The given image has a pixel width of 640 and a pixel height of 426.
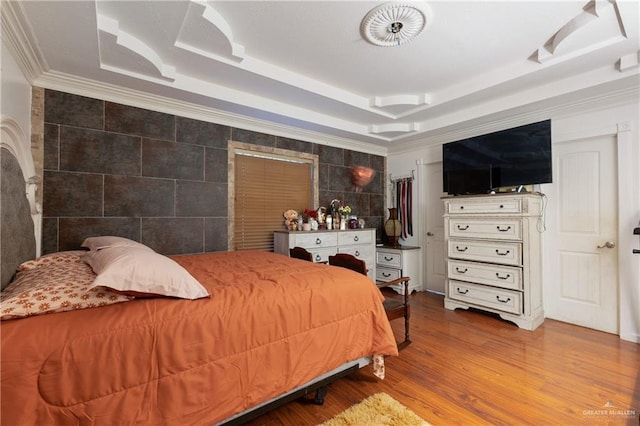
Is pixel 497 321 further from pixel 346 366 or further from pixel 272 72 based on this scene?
pixel 272 72

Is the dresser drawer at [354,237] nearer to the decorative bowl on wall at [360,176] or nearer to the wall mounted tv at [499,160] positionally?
the decorative bowl on wall at [360,176]

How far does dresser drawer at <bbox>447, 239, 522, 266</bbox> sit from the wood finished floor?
0.76m

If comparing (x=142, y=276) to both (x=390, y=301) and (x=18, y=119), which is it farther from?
(x=390, y=301)

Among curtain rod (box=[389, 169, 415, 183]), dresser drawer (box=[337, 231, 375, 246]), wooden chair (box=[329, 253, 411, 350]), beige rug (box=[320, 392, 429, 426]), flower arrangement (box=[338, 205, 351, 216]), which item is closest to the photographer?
beige rug (box=[320, 392, 429, 426])

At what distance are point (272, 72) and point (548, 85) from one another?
2.92 meters

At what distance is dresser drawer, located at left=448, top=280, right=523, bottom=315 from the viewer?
302cm

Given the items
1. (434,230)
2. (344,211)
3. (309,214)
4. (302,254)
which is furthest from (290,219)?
(434,230)

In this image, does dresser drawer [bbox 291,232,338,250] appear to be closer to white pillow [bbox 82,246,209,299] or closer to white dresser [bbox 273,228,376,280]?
white dresser [bbox 273,228,376,280]

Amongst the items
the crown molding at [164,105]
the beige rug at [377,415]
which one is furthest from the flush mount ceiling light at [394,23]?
the beige rug at [377,415]

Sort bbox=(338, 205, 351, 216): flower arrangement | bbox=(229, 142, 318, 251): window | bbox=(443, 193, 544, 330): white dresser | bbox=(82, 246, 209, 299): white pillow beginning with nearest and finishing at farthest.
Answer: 1. bbox=(82, 246, 209, 299): white pillow
2. bbox=(443, 193, 544, 330): white dresser
3. bbox=(229, 142, 318, 251): window
4. bbox=(338, 205, 351, 216): flower arrangement

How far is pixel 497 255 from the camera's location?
10.4 ft

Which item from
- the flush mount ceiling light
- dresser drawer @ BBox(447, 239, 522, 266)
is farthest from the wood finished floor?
the flush mount ceiling light

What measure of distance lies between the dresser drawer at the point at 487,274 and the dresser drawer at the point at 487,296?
66mm

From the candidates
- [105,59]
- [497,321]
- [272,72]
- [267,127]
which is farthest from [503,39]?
[105,59]
